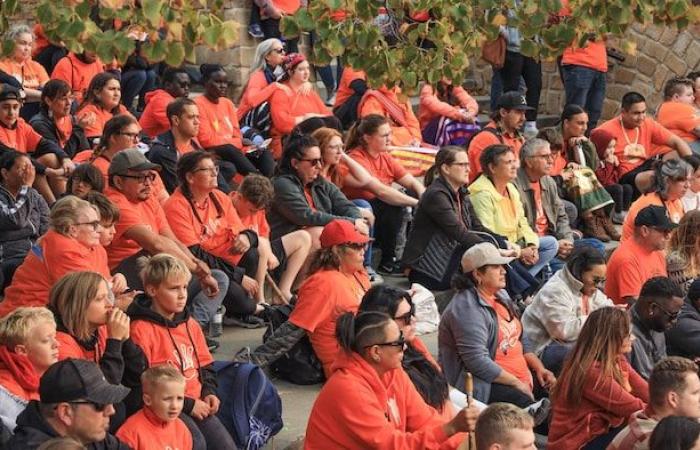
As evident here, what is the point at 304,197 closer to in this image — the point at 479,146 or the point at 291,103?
the point at 479,146

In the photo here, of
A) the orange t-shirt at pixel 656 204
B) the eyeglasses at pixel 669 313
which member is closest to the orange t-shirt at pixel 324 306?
the eyeglasses at pixel 669 313

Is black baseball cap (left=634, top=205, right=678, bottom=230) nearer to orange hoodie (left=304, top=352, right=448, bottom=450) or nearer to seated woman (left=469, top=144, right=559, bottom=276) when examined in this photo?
seated woman (left=469, top=144, right=559, bottom=276)

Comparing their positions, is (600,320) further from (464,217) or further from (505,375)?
(464,217)

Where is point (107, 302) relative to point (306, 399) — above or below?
above

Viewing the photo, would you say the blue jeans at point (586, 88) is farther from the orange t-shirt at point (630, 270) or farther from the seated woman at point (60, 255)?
the seated woman at point (60, 255)

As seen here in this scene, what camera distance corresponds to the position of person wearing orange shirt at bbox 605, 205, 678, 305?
11.1 meters

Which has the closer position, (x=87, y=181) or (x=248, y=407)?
(x=248, y=407)

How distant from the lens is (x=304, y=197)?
11.6m

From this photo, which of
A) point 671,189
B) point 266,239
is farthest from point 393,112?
point 266,239

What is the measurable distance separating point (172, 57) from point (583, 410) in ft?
9.69

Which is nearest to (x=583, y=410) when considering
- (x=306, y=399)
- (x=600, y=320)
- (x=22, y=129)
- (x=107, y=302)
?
(x=600, y=320)

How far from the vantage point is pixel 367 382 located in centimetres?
802

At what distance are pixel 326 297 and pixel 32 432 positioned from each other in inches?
116

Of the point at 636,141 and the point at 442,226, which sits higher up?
the point at 442,226
